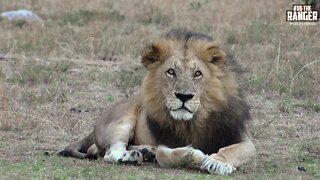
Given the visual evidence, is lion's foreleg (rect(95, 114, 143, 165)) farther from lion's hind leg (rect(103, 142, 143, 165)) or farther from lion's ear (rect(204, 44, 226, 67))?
lion's ear (rect(204, 44, 226, 67))

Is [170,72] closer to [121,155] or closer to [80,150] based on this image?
[121,155]

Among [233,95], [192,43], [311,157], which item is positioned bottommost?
[311,157]

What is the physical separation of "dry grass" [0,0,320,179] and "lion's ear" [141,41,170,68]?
2.31ft

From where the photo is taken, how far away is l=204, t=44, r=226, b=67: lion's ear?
518cm

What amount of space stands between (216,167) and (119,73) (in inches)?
175

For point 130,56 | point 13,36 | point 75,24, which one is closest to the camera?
point 130,56

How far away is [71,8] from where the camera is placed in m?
15.0

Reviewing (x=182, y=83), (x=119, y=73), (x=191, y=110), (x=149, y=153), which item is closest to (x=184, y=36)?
(x=182, y=83)

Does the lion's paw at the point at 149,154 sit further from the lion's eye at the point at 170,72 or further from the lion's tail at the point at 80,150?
the lion's eye at the point at 170,72

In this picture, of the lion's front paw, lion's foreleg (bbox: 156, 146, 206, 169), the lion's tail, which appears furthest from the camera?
the lion's tail

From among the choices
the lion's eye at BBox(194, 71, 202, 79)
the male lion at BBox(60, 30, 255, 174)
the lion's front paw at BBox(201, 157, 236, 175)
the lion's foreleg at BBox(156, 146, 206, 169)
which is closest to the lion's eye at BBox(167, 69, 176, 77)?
the male lion at BBox(60, 30, 255, 174)

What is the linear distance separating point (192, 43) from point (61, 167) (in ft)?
3.58

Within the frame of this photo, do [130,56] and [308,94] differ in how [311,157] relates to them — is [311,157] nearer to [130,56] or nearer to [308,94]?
[308,94]

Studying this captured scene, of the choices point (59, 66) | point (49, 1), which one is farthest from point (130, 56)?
point (49, 1)
